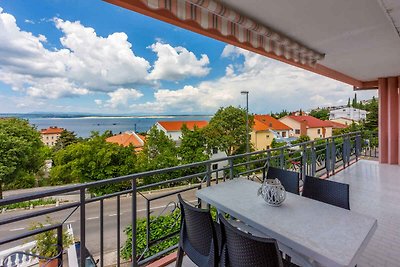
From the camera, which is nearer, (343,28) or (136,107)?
(343,28)

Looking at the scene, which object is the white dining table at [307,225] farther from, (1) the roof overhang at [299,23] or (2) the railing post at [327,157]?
(2) the railing post at [327,157]

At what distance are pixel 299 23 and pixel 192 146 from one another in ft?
57.7

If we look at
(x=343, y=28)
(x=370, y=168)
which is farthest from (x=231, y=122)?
(x=343, y=28)

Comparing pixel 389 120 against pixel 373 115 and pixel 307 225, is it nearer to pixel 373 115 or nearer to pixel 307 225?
pixel 307 225

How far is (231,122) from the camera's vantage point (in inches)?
795

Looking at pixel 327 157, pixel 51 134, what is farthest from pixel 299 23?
pixel 51 134

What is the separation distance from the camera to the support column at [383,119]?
516cm

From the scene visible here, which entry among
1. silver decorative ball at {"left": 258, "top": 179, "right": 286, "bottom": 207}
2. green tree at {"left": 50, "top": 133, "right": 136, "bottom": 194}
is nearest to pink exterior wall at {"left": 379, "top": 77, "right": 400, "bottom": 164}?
silver decorative ball at {"left": 258, "top": 179, "right": 286, "bottom": 207}

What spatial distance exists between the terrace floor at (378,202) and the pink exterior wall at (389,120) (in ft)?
1.04

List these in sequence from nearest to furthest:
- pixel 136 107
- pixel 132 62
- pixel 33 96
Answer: pixel 33 96, pixel 132 62, pixel 136 107

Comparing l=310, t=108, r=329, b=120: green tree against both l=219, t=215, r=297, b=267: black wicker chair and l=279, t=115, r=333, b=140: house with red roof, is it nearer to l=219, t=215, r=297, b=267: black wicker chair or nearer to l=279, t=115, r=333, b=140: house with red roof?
l=279, t=115, r=333, b=140: house with red roof

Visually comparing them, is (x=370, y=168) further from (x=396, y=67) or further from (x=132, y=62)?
(x=132, y=62)

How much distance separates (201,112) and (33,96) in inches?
826

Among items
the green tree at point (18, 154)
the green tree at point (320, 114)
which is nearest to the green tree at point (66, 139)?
the green tree at point (18, 154)
